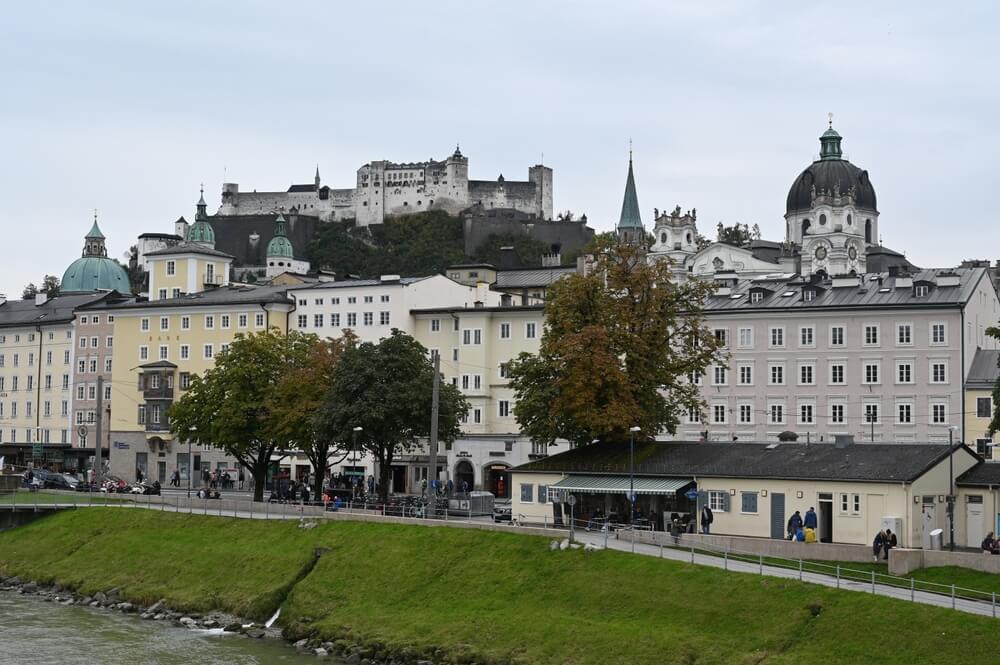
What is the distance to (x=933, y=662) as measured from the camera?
37.8 meters

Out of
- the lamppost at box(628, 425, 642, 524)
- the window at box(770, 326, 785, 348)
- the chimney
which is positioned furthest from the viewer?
the window at box(770, 326, 785, 348)

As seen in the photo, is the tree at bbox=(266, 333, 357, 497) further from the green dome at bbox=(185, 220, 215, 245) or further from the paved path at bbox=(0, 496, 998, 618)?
the green dome at bbox=(185, 220, 215, 245)

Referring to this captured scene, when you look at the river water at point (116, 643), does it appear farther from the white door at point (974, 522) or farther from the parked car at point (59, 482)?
the parked car at point (59, 482)

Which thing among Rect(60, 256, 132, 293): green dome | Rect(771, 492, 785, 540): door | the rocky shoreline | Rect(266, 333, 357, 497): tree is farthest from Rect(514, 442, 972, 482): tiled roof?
Rect(60, 256, 132, 293): green dome

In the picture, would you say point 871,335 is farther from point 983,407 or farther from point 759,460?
point 759,460

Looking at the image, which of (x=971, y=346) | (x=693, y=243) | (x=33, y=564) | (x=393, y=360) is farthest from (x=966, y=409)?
(x=693, y=243)

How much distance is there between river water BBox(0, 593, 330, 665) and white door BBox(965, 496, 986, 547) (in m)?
25.0

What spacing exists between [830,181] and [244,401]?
11121 cm

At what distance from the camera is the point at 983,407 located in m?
79.8

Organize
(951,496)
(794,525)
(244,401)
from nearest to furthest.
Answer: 1. (794,525)
2. (951,496)
3. (244,401)

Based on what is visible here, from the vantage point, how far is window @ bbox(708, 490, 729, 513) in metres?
57.2

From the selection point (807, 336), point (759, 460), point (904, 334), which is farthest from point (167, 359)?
point (759, 460)

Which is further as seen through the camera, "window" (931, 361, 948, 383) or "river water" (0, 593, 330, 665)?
"window" (931, 361, 948, 383)

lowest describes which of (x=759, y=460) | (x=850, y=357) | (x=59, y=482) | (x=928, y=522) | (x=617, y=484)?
(x=928, y=522)
